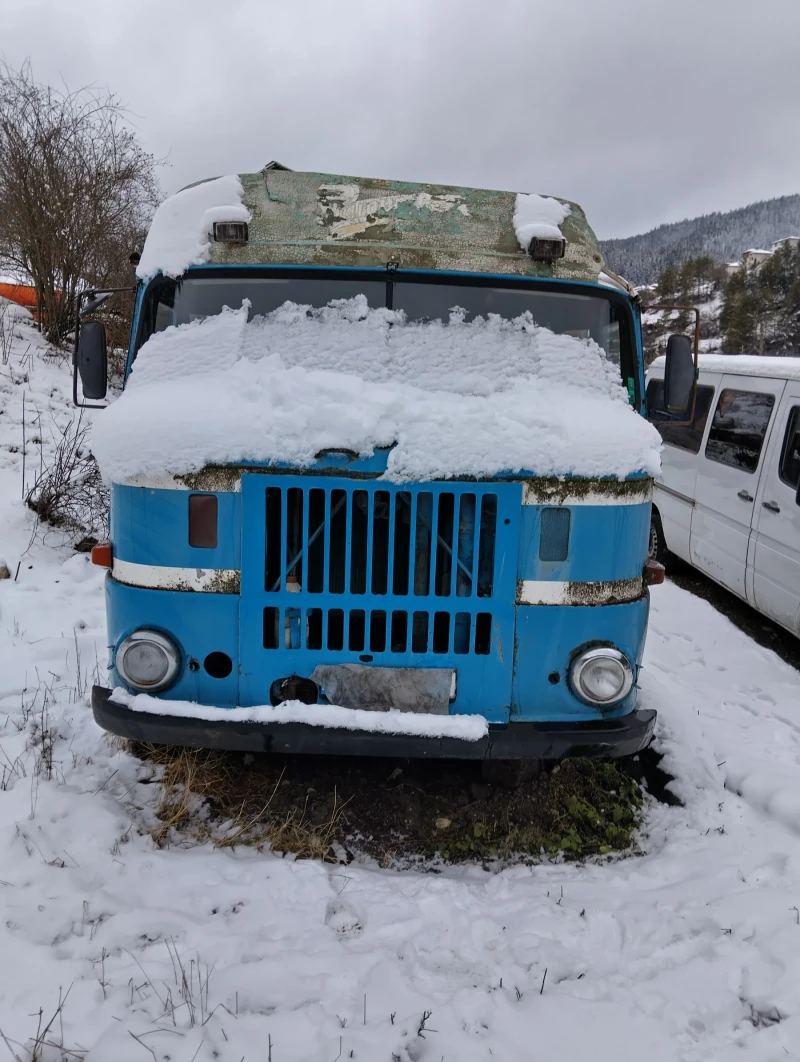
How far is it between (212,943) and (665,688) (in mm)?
3118

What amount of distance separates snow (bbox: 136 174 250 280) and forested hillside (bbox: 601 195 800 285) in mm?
99208

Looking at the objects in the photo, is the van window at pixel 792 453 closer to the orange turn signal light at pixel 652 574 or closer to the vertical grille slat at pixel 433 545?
the orange turn signal light at pixel 652 574

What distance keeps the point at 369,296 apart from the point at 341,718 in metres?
1.91

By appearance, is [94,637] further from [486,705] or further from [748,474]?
[748,474]

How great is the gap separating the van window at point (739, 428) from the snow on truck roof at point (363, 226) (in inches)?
130

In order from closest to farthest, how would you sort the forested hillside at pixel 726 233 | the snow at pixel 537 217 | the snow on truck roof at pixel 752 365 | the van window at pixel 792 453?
the snow at pixel 537 217, the van window at pixel 792 453, the snow on truck roof at pixel 752 365, the forested hillside at pixel 726 233

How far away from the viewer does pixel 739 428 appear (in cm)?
651

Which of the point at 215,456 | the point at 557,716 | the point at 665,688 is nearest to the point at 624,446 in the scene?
the point at 557,716

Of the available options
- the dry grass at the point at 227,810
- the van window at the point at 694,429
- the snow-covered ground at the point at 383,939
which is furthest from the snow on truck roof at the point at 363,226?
the van window at the point at 694,429

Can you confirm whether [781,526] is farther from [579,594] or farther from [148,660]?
[148,660]

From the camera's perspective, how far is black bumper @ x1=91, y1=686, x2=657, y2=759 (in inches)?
107

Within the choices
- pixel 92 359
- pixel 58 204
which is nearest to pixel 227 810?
pixel 92 359

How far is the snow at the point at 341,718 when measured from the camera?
8.93 feet

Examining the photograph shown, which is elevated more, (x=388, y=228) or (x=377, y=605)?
(x=388, y=228)
